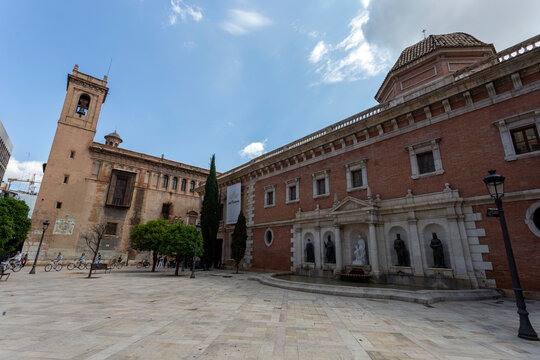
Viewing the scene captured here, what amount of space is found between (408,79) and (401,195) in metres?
10.0

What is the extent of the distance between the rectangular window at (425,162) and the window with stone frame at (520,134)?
287 cm

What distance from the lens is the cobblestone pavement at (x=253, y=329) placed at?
4.18 m

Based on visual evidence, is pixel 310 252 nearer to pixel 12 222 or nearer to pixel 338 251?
pixel 338 251

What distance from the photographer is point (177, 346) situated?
438 centimetres

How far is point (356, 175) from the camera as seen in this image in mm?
16234

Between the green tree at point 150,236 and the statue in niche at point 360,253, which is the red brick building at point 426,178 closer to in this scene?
the statue in niche at point 360,253

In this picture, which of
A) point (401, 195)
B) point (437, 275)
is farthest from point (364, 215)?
point (437, 275)

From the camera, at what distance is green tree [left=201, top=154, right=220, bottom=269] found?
79.6 feet

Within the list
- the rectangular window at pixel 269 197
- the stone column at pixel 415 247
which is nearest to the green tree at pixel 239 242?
the rectangular window at pixel 269 197

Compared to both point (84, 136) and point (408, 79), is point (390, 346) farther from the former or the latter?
point (84, 136)

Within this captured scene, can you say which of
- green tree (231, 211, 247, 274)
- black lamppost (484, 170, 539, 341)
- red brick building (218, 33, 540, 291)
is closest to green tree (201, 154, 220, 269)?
green tree (231, 211, 247, 274)

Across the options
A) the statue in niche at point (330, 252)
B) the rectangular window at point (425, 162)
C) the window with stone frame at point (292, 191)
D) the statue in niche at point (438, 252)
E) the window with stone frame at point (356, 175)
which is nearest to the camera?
the statue in niche at point (438, 252)

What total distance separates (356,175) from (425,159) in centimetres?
407

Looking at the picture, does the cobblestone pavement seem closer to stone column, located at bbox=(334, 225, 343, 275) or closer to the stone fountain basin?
the stone fountain basin
